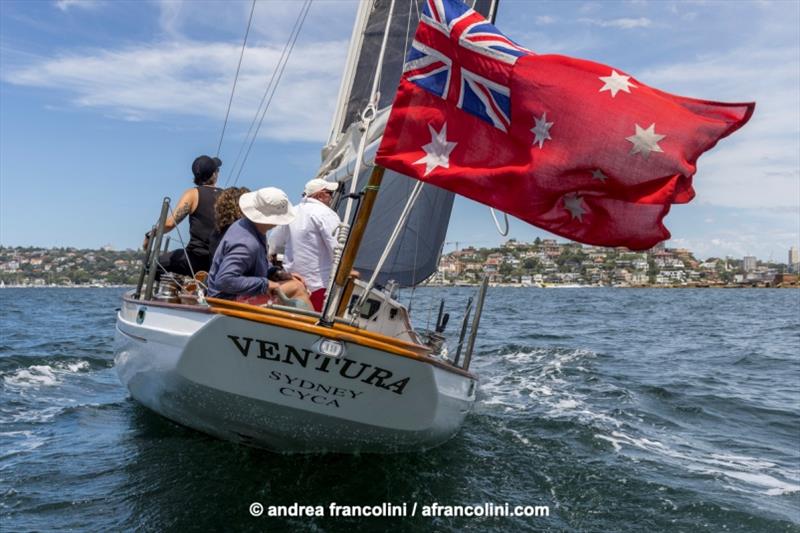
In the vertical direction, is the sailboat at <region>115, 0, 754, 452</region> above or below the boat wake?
above

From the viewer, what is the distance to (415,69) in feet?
15.4

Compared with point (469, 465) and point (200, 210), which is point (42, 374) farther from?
point (469, 465)

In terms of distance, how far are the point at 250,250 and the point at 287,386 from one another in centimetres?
106

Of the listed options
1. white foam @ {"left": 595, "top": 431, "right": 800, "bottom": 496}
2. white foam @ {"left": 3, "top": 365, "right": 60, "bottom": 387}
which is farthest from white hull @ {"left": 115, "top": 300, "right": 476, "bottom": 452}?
white foam @ {"left": 3, "top": 365, "right": 60, "bottom": 387}

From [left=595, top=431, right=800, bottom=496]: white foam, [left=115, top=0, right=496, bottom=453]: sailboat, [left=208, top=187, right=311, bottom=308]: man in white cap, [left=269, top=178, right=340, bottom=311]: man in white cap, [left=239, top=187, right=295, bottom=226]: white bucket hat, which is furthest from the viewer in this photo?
[left=595, top=431, right=800, bottom=496]: white foam

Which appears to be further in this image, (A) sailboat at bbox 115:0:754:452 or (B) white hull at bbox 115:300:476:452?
(B) white hull at bbox 115:300:476:452

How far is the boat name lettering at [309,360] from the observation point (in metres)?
4.82

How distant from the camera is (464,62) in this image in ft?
15.4

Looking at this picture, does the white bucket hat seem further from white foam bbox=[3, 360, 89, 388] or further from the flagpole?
white foam bbox=[3, 360, 89, 388]

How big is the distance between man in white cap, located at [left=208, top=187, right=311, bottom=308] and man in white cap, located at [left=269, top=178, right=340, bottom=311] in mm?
593

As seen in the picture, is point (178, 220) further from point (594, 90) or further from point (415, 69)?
point (594, 90)

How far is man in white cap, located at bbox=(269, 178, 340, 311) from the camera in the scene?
6.24 m

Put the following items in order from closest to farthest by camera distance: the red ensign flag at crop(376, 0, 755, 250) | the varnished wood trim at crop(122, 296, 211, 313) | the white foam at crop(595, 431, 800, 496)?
the red ensign flag at crop(376, 0, 755, 250) < the varnished wood trim at crop(122, 296, 211, 313) < the white foam at crop(595, 431, 800, 496)

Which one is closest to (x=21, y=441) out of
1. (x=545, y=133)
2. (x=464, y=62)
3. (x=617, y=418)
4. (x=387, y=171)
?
(x=387, y=171)
